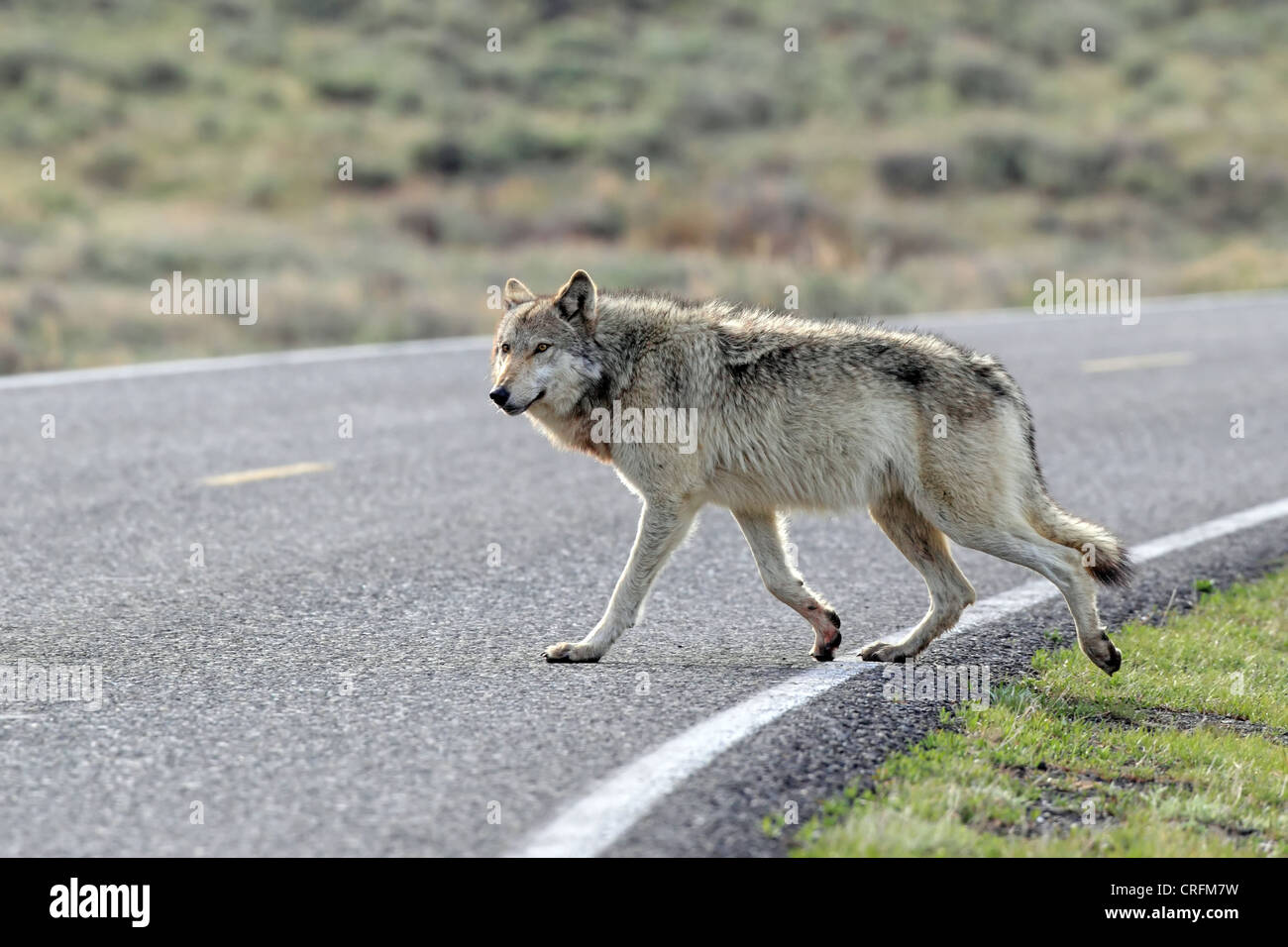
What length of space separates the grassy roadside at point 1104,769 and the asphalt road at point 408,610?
189 millimetres

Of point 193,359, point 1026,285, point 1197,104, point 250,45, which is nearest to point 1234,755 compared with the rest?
point 193,359

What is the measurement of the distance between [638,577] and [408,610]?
49.9 inches

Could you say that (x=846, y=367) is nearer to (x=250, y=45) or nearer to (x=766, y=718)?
(x=766, y=718)

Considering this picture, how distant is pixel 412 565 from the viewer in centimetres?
759

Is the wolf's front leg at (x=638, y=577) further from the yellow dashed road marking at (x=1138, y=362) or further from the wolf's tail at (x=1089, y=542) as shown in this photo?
the yellow dashed road marking at (x=1138, y=362)

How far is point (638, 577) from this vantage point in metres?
6.00

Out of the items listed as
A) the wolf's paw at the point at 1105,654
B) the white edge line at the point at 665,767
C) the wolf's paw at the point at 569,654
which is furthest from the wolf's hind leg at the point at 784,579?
the wolf's paw at the point at 1105,654

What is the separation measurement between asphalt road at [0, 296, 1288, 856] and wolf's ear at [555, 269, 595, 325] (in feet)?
4.29

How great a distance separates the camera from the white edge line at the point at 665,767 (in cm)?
410

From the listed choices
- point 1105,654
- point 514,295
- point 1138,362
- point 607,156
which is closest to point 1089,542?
point 1105,654

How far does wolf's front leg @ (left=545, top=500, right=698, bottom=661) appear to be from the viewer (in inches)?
234

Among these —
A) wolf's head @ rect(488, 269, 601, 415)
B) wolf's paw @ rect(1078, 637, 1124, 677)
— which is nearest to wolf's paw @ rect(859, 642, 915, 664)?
wolf's paw @ rect(1078, 637, 1124, 677)
